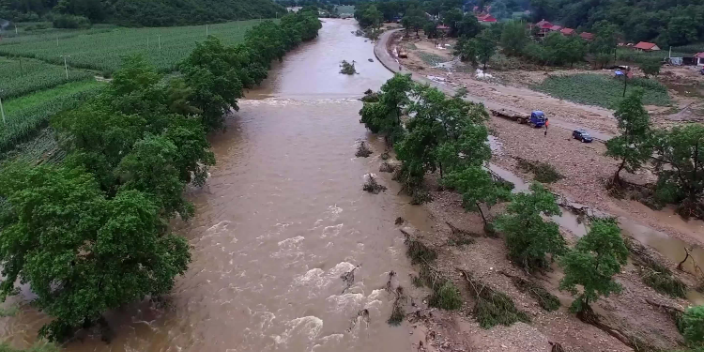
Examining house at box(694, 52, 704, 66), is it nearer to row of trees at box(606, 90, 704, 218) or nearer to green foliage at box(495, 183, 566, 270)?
row of trees at box(606, 90, 704, 218)

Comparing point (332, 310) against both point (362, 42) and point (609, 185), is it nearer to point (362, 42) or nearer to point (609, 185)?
point (609, 185)

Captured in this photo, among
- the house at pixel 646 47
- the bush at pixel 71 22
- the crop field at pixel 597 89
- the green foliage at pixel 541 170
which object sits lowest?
the green foliage at pixel 541 170

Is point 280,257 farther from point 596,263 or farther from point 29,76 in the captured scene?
point 29,76

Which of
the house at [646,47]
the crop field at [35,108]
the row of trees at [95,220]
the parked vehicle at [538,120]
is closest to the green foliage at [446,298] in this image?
the row of trees at [95,220]

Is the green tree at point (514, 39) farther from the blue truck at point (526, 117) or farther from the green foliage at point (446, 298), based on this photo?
the green foliage at point (446, 298)

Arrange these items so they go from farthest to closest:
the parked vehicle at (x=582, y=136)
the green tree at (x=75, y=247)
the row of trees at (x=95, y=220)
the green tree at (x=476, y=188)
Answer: the parked vehicle at (x=582, y=136)
the green tree at (x=476, y=188)
the row of trees at (x=95, y=220)
the green tree at (x=75, y=247)

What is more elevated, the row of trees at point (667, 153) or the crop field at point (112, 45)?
the crop field at point (112, 45)

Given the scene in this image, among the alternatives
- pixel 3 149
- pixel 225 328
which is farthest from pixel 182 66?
pixel 225 328
